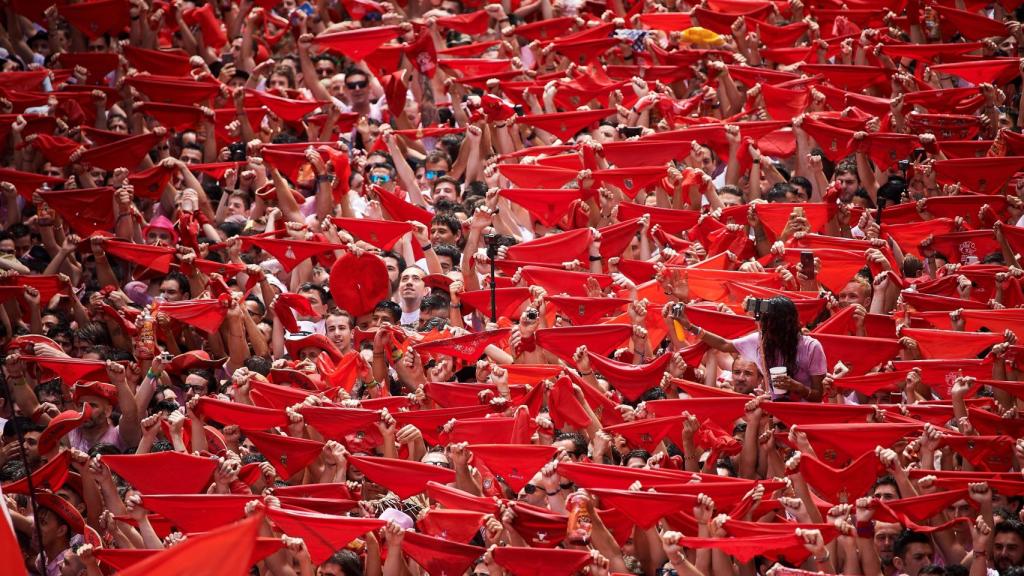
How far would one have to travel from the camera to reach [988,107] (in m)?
11.3

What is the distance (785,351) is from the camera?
7.72m

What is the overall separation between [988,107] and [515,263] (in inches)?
144

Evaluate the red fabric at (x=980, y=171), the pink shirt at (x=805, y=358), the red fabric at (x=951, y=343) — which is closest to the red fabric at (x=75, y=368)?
the pink shirt at (x=805, y=358)

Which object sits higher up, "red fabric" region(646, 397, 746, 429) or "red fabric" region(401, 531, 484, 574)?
"red fabric" region(646, 397, 746, 429)

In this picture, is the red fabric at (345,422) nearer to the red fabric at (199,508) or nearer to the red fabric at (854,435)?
the red fabric at (199,508)

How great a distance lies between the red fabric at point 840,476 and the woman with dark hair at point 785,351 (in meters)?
0.46

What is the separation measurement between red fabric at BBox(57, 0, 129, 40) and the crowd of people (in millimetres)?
32

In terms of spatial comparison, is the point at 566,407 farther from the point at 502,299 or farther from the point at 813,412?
the point at 502,299

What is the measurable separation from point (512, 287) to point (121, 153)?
132 inches

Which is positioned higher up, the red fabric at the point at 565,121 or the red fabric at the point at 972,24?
the red fabric at the point at 972,24

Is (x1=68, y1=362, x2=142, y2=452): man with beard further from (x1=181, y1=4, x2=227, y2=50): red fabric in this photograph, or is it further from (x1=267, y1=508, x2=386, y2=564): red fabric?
(x1=181, y1=4, x2=227, y2=50): red fabric

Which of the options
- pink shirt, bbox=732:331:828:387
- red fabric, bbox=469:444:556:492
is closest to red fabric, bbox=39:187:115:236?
red fabric, bbox=469:444:556:492

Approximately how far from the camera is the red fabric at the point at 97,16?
42.7 ft

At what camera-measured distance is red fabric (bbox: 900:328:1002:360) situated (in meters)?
8.58
